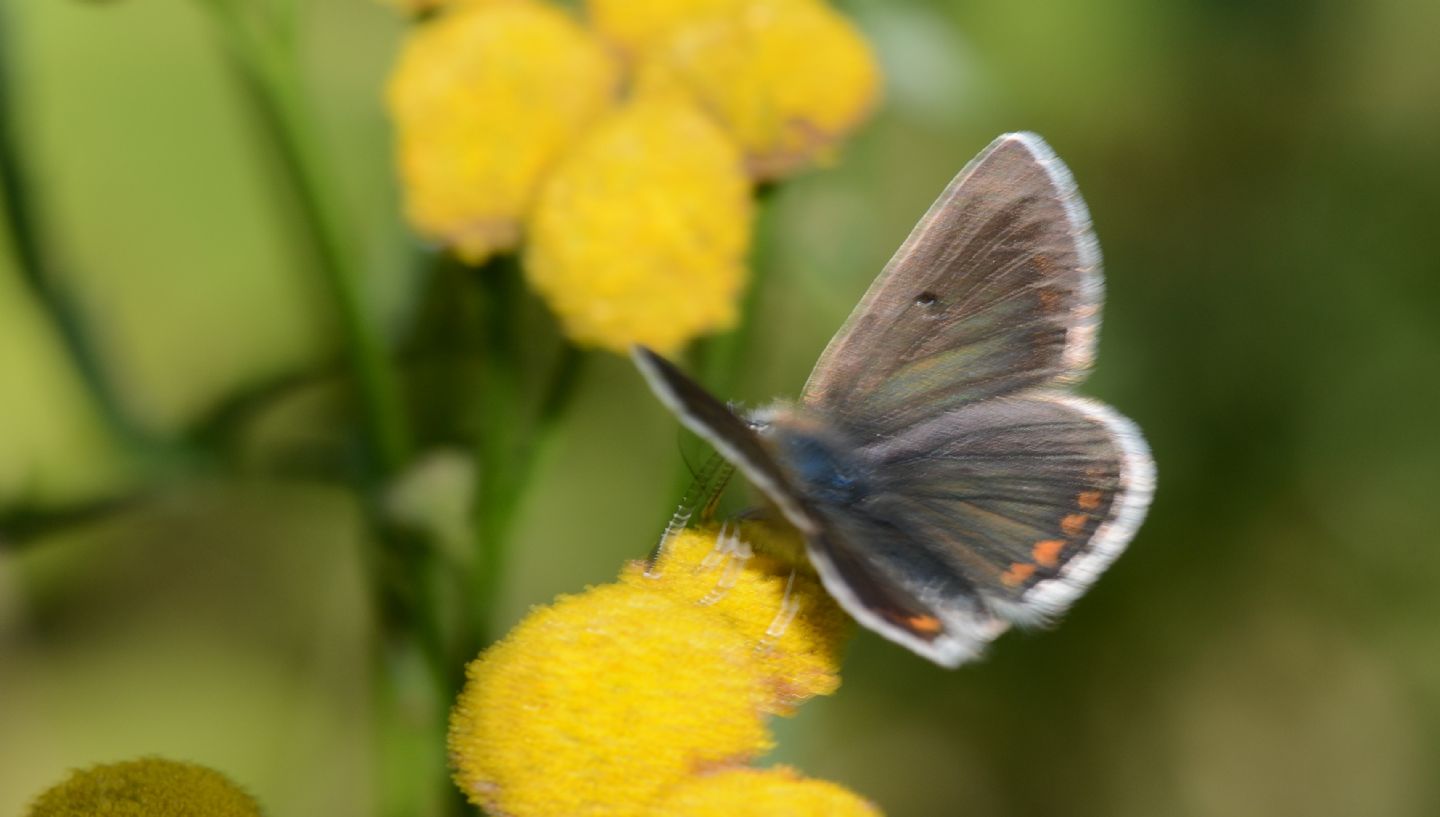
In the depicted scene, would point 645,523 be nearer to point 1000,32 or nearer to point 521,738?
point 1000,32

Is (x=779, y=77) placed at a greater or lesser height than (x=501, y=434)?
greater

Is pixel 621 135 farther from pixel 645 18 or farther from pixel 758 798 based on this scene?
pixel 758 798

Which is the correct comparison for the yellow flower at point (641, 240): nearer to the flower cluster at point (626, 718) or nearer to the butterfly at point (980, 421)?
the butterfly at point (980, 421)

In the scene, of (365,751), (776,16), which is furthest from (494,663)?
(365,751)

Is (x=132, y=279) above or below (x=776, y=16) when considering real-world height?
below

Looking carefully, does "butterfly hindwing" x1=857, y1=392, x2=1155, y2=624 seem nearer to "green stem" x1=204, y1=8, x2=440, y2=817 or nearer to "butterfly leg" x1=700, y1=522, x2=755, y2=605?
"butterfly leg" x1=700, y1=522, x2=755, y2=605

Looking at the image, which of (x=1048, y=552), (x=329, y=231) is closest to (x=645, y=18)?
(x=329, y=231)
